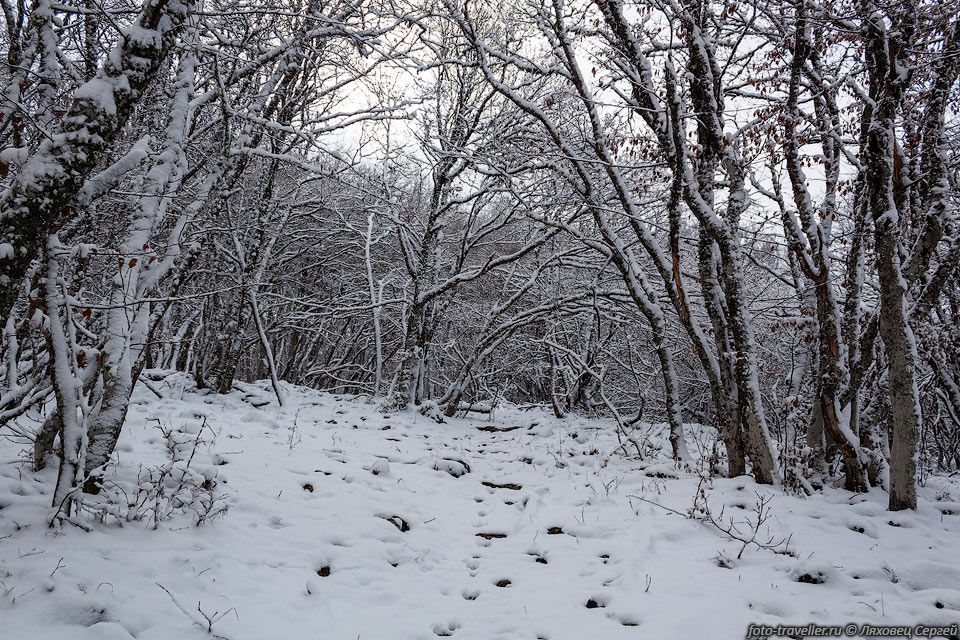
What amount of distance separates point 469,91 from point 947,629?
35.7 feet

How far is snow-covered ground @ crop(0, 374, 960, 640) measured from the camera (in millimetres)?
2828

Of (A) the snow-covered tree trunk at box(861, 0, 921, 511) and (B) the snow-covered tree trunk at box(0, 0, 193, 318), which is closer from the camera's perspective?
(B) the snow-covered tree trunk at box(0, 0, 193, 318)

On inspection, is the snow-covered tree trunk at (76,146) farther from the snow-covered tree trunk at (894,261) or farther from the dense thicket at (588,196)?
the snow-covered tree trunk at (894,261)

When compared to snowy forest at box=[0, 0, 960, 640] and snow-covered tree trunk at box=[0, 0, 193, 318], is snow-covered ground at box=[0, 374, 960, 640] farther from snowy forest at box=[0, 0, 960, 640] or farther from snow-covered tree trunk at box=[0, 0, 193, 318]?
snow-covered tree trunk at box=[0, 0, 193, 318]

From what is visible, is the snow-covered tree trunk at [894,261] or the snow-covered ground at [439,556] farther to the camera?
the snow-covered tree trunk at [894,261]

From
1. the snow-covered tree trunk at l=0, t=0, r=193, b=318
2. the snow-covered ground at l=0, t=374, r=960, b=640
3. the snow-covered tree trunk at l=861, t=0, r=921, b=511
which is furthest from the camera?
the snow-covered tree trunk at l=861, t=0, r=921, b=511

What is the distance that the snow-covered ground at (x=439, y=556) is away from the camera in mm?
2828

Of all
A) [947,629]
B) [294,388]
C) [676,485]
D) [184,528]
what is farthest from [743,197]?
[294,388]

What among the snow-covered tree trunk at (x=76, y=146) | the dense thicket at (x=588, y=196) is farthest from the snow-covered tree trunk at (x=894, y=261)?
the snow-covered tree trunk at (x=76, y=146)

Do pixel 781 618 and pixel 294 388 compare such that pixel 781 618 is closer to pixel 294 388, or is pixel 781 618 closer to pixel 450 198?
pixel 450 198

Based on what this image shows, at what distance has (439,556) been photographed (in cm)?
420

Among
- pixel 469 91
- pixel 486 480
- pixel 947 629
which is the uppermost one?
pixel 469 91

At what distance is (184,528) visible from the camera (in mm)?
3600

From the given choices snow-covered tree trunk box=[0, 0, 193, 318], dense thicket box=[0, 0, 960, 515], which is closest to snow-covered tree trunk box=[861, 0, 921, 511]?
dense thicket box=[0, 0, 960, 515]
